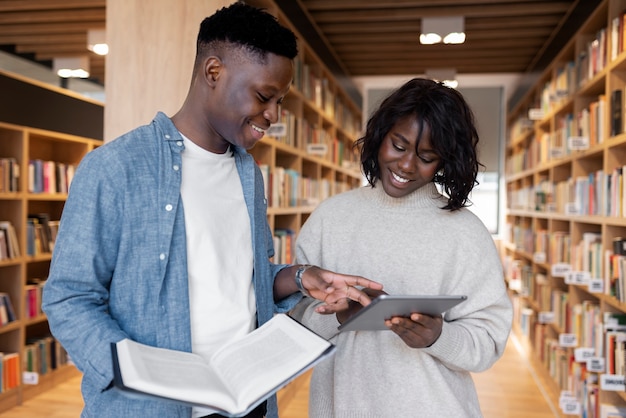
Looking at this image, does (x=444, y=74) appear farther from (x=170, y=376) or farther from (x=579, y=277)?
(x=170, y=376)

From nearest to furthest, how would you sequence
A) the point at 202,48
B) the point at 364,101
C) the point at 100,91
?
the point at 202,48
the point at 100,91
the point at 364,101

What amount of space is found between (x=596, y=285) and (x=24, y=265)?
3914mm

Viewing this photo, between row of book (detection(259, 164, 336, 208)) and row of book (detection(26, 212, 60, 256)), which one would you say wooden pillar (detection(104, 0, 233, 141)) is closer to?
row of book (detection(259, 164, 336, 208))

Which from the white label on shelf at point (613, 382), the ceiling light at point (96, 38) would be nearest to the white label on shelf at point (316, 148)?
the ceiling light at point (96, 38)

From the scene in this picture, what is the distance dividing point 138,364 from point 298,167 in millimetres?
3846

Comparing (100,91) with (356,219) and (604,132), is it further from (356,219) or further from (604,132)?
(356,219)

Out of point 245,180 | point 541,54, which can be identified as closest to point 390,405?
point 245,180

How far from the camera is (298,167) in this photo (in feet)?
15.5

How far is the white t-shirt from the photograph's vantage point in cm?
118

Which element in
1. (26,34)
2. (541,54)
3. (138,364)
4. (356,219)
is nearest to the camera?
(138,364)

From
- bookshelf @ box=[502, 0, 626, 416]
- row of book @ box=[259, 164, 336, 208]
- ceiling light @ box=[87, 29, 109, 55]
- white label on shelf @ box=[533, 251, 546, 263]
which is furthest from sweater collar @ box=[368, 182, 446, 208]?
ceiling light @ box=[87, 29, 109, 55]

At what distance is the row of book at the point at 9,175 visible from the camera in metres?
4.15

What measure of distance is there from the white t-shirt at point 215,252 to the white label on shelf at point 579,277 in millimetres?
2738

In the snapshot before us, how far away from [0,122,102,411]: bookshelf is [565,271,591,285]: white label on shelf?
3.68 meters
